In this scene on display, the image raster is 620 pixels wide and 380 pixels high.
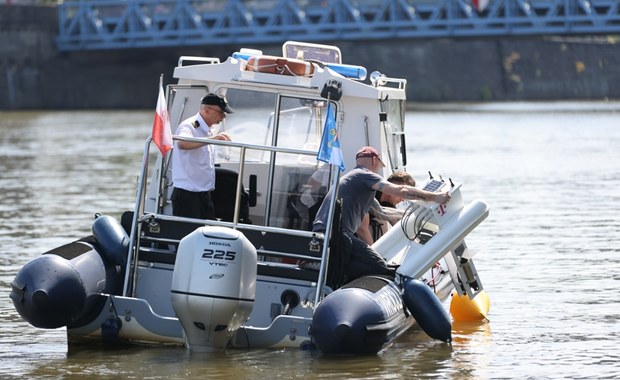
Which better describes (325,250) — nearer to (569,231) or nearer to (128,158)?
(569,231)

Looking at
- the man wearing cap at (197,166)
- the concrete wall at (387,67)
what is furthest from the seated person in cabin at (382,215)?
the concrete wall at (387,67)

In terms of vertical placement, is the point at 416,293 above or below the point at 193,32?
below

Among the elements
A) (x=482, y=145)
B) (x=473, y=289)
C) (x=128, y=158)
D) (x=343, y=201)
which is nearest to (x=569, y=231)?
(x=473, y=289)

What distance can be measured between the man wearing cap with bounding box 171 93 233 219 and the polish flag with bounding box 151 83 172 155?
0.41 metres

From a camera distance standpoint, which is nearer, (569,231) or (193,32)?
(569,231)

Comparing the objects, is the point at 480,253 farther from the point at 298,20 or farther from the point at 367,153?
the point at 298,20

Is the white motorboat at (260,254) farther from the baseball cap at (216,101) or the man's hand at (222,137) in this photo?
the baseball cap at (216,101)

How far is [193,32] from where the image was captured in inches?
3273

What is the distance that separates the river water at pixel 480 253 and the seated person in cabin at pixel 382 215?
105cm

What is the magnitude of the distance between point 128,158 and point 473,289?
27.6 m

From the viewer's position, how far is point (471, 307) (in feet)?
50.8

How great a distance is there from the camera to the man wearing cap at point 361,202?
13.3m

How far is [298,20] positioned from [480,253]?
6905cm

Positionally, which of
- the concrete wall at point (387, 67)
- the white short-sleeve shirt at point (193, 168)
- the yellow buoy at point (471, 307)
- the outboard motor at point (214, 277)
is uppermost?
the concrete wall at point (387, 67)
